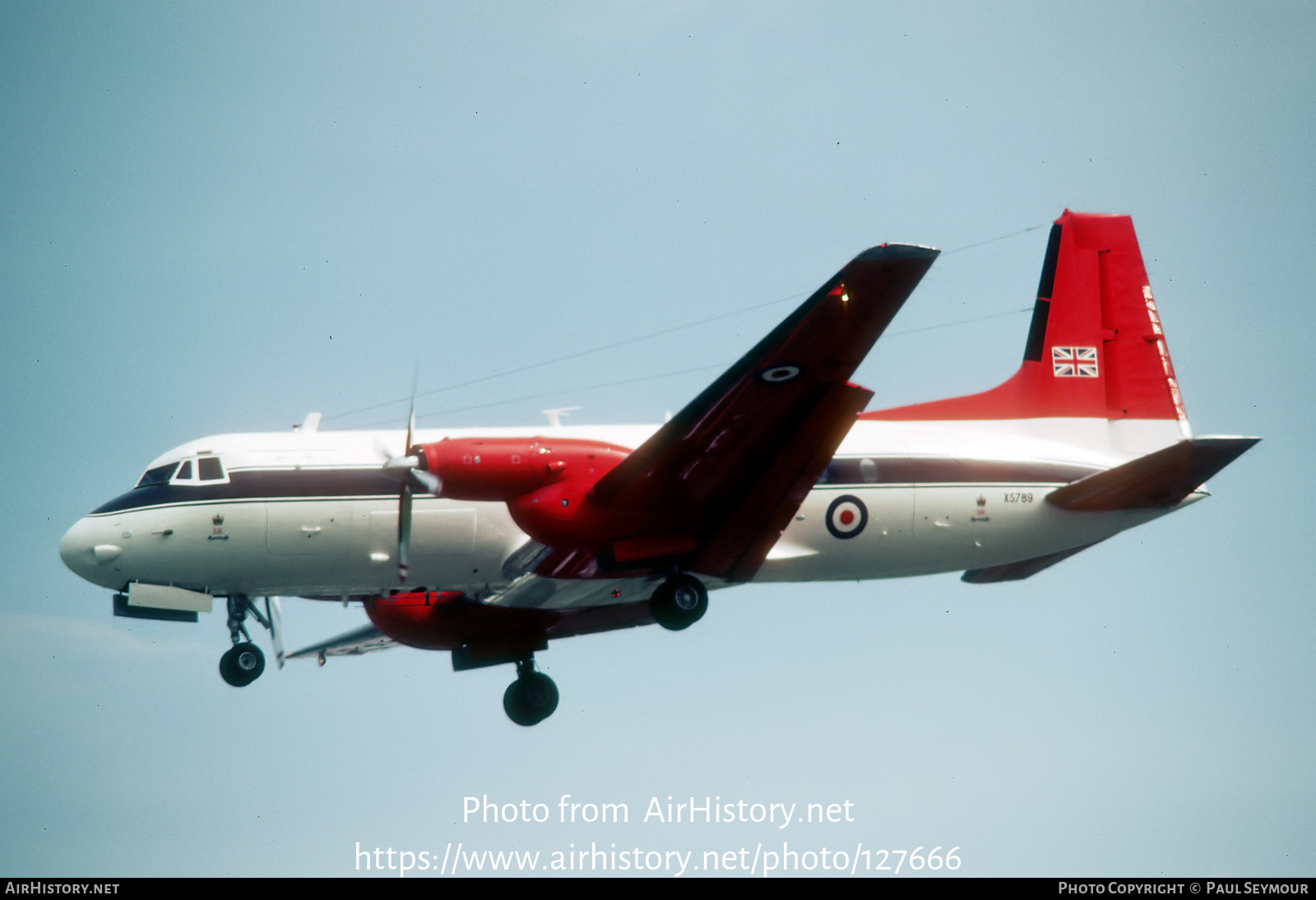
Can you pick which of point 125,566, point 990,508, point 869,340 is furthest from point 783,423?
point 125,566

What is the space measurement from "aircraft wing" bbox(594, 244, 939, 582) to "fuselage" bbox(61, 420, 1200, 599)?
141 centimetres

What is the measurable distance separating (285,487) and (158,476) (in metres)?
2.11

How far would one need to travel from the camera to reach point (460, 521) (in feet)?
60.8

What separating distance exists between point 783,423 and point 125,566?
9.62 metres

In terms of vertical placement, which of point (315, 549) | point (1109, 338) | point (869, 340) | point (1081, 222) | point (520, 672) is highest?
point (1081, 222)

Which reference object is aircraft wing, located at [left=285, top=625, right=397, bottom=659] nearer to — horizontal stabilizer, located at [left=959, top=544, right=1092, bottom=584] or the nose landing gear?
the nose landing gear

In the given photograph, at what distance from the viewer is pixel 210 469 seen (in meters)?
18.9

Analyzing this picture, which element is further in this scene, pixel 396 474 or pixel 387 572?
pixel 387 572

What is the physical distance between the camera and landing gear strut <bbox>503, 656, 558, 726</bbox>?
68.5 ft

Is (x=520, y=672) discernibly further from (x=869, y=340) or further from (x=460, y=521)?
(x=869, y=340)

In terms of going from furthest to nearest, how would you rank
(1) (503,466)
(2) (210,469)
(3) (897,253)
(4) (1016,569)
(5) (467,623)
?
(5) (467,623), (4) (1016,569), (2) (210,469), (1) (503,466), (3) (897,253)

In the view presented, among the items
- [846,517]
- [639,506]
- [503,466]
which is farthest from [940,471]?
[503,466]

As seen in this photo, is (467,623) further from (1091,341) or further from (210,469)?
(1091,341)

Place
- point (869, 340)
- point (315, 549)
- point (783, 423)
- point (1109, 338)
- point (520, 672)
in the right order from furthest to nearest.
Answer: point (1109, 338)
point (520, 672)
point (315, 549)
point (783, 423)
point (869, 340)
